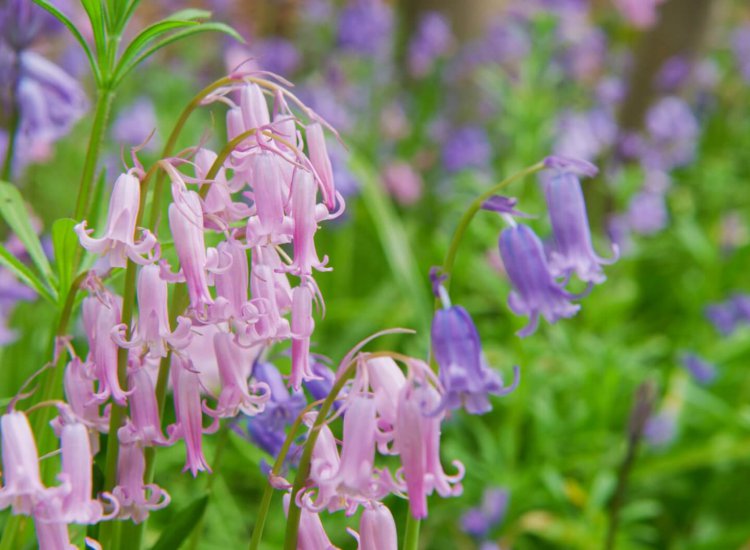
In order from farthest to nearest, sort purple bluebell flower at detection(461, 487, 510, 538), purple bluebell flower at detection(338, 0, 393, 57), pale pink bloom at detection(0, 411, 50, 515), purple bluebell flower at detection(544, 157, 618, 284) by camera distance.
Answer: purple bluebell flower at detection(338, 0, 393, 57) → purple bluebell flower at detection(461, 487, 510, 538) → purple bluebell flower at detection(544, 157, 618, 284) → pale pink bloom at detection(0, 411, 50, 515)

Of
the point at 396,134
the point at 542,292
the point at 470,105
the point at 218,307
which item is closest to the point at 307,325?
the point at 218,307

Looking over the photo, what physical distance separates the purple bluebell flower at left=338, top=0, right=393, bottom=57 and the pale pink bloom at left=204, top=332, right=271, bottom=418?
420cm

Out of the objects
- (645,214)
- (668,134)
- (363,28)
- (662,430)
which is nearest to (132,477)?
(662,430)

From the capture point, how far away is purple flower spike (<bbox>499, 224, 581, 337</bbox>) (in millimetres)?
1016

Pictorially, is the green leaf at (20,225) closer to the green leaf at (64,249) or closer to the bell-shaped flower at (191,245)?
the green leaf at (64,249)

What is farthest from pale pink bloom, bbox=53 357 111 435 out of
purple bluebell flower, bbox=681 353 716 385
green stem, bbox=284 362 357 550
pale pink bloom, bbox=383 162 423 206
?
pale pink bloom, bbox=383 162 423 206

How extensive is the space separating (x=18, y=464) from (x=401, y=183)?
13.0 ft

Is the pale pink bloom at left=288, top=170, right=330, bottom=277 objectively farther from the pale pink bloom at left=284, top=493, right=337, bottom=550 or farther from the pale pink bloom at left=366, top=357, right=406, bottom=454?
the pale pink bloom at left=284, top=493, right=337, bottom=550

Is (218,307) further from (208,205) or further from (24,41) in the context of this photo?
(24,41)

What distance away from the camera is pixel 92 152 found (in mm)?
1172

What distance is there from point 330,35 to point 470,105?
3.22ft

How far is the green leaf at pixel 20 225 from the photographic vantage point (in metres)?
1.18

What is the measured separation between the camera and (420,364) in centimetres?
89

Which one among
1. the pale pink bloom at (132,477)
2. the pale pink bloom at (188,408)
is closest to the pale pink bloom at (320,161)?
the pale pink bloom at (188,408)
